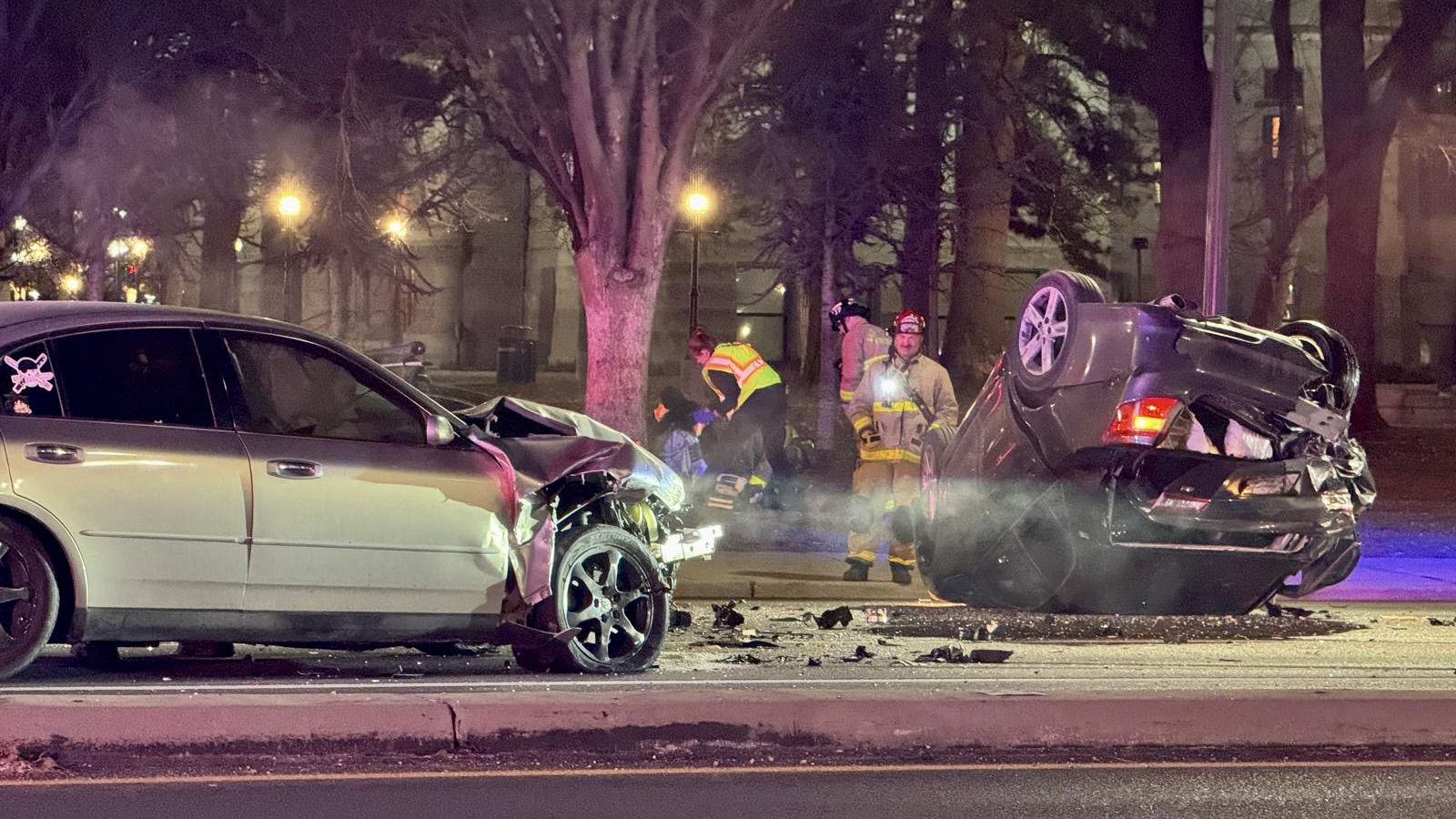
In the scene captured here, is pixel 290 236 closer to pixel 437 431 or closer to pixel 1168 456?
pixel 1168 456

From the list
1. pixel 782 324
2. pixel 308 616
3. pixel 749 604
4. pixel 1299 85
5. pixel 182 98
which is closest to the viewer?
pixel 308 616

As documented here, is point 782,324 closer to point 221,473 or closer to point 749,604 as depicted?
point 749,604

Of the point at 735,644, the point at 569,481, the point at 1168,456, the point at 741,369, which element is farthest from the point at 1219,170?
the point at 569,481

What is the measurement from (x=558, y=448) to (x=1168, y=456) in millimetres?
2975

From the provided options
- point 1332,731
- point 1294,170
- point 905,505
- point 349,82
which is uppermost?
point 1294,170

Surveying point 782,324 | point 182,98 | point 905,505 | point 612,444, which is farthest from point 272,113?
point 782,324

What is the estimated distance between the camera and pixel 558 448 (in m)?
7.57

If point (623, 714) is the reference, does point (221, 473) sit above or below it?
above

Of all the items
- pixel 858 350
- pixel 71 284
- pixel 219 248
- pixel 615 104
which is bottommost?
pixel 858 350

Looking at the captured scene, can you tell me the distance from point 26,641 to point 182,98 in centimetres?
1780

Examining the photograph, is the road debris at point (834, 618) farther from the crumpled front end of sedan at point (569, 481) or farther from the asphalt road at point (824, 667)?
the crumpled front end of sedan at point (569, 481)

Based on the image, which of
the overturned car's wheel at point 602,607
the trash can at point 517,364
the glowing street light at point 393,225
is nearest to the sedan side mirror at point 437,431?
the overturned car's wheel at point 602,607

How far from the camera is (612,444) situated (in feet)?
25.3

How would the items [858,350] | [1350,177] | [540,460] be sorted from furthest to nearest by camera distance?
[1350,177]
[858,350]
[540,460]
